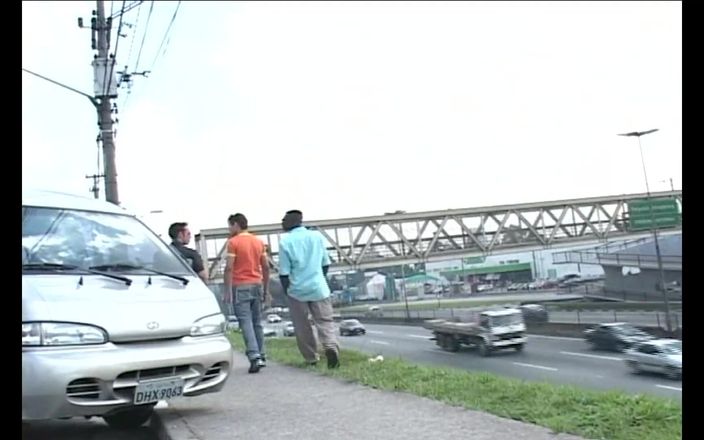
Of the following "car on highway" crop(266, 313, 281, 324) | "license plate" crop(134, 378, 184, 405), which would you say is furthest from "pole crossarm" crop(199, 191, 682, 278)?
"license plate" crop(134, 378, 184, 405)

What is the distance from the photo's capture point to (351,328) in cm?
991

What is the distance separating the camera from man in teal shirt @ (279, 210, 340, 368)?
301 inches

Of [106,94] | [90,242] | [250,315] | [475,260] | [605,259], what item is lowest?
[250,315]

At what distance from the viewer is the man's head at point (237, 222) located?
27.0ft

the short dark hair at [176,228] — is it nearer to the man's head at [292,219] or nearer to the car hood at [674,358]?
the man's head at [292,219]

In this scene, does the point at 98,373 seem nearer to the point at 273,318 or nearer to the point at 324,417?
the point at 324,417

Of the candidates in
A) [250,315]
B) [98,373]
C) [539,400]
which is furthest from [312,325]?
[98,373]

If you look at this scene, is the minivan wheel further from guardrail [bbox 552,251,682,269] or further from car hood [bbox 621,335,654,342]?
guardrail [bbox 552,251,682,269]

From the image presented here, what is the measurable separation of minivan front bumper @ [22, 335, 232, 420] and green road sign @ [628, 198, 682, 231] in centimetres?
426

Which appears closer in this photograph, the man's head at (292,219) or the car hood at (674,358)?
the car hood at (674,358)

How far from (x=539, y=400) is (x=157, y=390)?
2.69 meters

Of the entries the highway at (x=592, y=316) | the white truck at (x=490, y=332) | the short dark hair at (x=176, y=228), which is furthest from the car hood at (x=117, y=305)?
the highway at (x=592, y=316)

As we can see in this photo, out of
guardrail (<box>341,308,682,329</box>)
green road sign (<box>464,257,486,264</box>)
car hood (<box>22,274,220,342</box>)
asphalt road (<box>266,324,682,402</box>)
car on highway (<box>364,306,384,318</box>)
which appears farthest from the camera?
car on highway (<box>364,306,384,318</box>)

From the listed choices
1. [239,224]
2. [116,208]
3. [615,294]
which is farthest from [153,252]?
[615,294]
